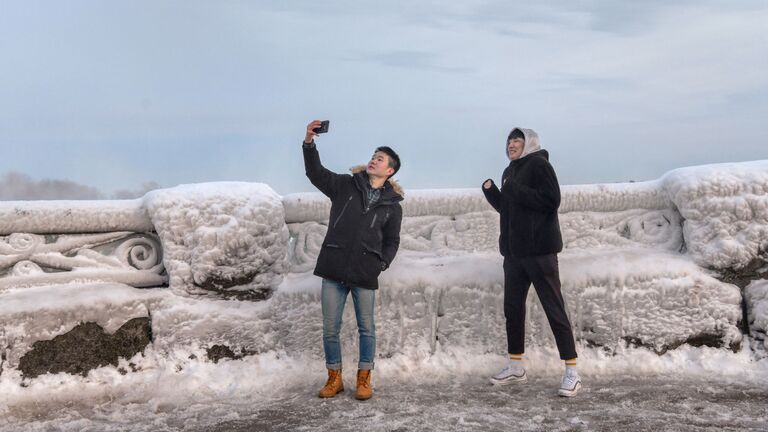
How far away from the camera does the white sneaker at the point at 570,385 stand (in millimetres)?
4121

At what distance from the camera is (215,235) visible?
175 inches

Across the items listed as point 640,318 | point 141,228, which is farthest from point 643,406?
point 141,228

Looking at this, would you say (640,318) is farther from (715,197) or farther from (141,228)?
(141,228)

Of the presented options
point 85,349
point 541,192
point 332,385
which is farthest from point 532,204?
point 85,349

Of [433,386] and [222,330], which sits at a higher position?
[222,330]

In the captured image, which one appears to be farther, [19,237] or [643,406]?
[19,237]

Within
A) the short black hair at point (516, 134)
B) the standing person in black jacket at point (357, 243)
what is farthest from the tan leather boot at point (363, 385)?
the short black hair at point (516, 134)

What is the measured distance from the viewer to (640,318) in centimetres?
475

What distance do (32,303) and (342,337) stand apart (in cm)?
192

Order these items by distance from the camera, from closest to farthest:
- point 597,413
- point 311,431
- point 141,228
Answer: point 311,431 < point 597,413 < point 141,228

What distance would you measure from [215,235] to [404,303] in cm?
129

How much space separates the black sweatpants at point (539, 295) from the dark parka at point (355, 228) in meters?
0.78

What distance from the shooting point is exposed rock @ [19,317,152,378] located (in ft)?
14.1

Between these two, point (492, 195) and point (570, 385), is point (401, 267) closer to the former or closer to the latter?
point (492, 195)
